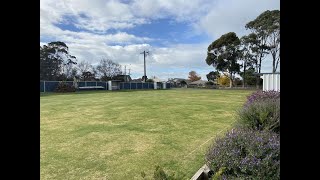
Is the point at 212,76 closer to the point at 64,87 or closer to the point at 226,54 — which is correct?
the point at 226,54

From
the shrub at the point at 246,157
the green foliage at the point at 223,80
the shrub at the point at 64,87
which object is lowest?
the shrub at the point at 246,157

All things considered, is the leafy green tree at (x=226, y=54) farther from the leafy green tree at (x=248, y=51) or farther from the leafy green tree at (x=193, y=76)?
the leafy green tree at (x=193, y=76)

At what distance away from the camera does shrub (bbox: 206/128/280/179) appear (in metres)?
3.22

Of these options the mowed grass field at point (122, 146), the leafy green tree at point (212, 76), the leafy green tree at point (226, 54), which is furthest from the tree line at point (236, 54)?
the mowed grass field at point (122, 146)

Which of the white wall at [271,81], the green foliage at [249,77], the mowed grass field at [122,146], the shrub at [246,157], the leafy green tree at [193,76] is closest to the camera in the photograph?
the shrub at [246,157]

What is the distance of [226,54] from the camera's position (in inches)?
1608

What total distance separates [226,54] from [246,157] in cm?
3886

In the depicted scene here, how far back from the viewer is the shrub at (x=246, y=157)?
322cm

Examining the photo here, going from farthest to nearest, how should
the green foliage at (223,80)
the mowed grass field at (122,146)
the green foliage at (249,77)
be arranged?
the green foliage at (223,80) → the green foliage at (249,77) → the mowed grass field at (122,146)

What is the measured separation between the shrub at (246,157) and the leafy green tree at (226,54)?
36.4 m

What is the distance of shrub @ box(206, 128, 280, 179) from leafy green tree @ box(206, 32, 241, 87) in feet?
119
